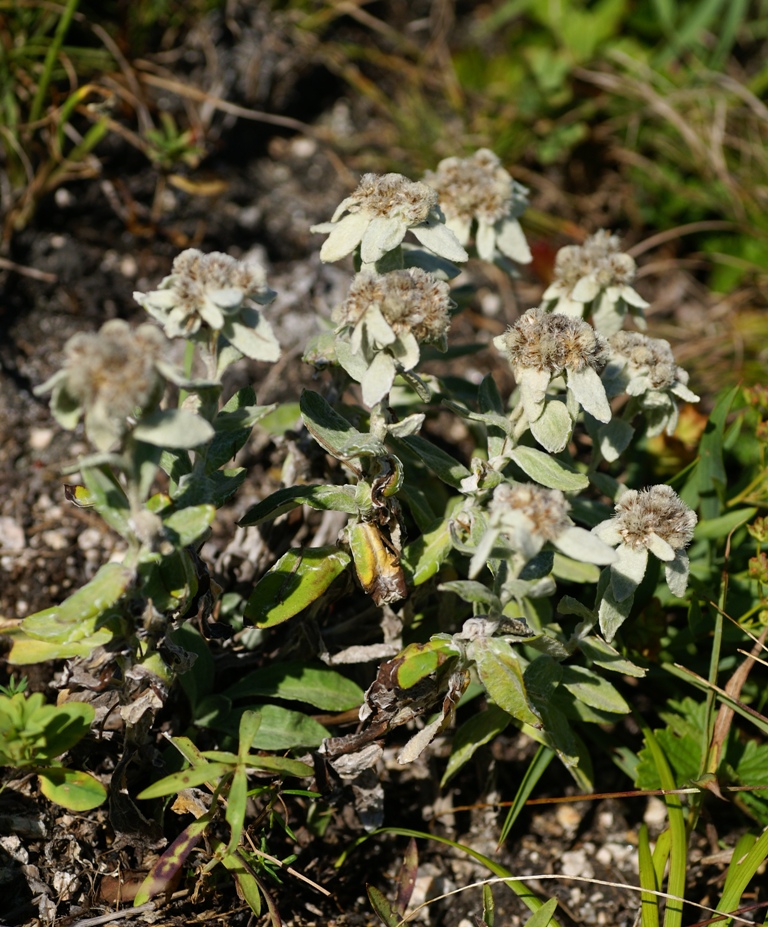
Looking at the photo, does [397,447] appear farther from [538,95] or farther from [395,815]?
[538,95]

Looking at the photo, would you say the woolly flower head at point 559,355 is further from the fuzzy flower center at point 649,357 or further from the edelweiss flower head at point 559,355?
the fuzzy flower center at point 649,357

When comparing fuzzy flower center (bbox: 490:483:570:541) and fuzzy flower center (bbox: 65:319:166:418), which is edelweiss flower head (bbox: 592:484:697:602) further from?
fuzzy flower center (bbox: 65:319:166:418)

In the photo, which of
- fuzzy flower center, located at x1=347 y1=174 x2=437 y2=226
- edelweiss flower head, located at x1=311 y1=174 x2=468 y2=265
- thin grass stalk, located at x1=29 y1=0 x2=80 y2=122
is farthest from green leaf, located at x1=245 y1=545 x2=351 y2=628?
thin grass stalk, located at x1=29 y1=0 x2=80 y2=122

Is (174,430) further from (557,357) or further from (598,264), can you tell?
(598,264)

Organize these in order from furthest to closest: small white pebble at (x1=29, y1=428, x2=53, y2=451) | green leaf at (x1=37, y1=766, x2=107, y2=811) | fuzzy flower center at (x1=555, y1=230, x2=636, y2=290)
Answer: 1. small white pebble at (x1=29, y1=428, x2=53, y2=451)
2. fuzzy flower center at (x1=555, y1=230, x2=636, y2=290)
3. green leaf at (x1=37, y1=766, x2=107, y2=811)

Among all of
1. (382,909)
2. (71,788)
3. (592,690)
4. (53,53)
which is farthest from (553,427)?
(53,53)

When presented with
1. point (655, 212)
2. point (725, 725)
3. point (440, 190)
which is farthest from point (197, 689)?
point (655, 212)
